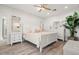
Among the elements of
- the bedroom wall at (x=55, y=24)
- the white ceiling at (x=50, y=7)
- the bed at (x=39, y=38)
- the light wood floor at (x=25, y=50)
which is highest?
the white ceiling at (x=50, y=7)

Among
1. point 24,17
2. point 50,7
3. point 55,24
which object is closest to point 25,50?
point 24,17

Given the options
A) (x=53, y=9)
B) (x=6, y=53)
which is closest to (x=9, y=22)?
(x=6, y=53)

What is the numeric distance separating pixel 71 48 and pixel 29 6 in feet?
3.72

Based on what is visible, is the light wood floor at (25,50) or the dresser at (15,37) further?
the dresser at (15,37)

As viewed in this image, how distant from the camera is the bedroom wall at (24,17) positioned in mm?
1608

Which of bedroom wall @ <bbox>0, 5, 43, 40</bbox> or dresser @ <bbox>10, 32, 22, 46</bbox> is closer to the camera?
bedroom wall @ <bbox>0, 5, 43, 40</bbox>

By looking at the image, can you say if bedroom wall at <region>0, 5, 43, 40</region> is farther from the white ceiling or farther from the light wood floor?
the light wood floor

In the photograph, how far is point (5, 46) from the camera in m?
1.65

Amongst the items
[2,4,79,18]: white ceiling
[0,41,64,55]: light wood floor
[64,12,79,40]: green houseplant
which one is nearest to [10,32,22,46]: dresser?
[0,41,64,55]: light wood floor

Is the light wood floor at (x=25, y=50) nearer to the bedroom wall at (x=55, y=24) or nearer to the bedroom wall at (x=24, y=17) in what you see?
the bedroom wall at (x=55, y=24)

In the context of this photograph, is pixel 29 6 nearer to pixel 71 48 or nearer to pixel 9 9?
pixel 9 9

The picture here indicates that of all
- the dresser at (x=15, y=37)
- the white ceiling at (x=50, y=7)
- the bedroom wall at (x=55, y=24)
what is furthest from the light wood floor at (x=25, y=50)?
the white ceiling at (x=50, y=7)

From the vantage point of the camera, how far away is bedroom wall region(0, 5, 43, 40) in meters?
1.61

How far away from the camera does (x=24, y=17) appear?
5.76 ft
